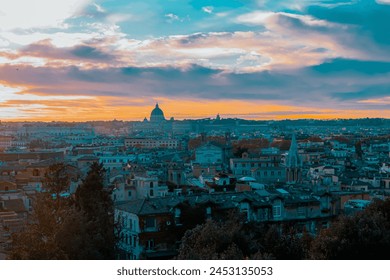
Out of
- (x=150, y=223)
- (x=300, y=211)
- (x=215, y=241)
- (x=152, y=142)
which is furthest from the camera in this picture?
(x=152, y=142)

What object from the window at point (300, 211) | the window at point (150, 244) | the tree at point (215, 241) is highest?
the tree at point (215, 241)

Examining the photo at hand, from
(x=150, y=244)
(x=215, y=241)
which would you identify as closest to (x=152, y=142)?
(x=150, y=244)

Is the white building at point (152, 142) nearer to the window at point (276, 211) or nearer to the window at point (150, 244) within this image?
the window at point (276, 211)

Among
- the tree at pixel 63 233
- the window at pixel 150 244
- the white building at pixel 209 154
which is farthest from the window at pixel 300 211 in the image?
the white building at pixel 209 154

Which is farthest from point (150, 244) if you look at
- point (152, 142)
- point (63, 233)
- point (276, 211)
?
point (152, 142)

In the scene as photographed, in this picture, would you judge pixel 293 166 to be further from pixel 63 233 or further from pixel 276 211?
pixel 63 233

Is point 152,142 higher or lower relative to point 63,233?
lower

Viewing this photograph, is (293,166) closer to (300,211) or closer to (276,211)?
(300,211)

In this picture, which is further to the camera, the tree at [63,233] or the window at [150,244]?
the window at [150,244]

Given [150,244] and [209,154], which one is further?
[209,154]

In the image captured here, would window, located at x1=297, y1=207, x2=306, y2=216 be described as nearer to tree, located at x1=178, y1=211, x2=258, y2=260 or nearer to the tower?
tree, located at x1=178, y1=211, x2=258, y2=260

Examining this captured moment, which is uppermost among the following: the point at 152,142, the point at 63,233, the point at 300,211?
the point at 63,233

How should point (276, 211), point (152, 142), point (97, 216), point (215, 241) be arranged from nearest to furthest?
point (215, 241), point (97, 216), point (276, 211), point (152, 142)
